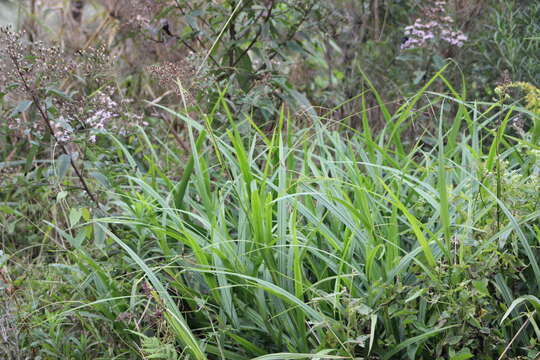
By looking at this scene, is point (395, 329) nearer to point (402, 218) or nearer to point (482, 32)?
point (402, 218)

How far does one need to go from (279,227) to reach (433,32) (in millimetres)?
2013

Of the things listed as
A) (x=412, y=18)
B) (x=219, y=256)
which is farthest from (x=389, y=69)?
(x=219, y=256)

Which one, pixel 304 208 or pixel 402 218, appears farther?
pixel 402 218

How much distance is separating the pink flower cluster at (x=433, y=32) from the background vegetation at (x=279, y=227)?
3 centimetres

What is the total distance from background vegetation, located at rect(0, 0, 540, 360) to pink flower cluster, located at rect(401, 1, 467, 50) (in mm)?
26

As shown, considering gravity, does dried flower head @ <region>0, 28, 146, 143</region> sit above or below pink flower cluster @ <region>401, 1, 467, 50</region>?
below

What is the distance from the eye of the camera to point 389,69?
4.10 meters

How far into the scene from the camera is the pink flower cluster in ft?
11.7

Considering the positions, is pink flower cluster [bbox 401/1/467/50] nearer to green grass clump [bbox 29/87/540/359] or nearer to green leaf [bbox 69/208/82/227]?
green grass clump [bbox 29/87/540/359]

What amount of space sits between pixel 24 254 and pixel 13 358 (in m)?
1.22

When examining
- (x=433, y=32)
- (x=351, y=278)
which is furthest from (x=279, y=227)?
(x=433, y=32)

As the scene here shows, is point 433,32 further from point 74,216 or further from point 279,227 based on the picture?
point 74,216

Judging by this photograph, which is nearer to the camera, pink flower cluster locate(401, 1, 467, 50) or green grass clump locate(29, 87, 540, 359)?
green grass clump locate(29, 87, 540, 359)

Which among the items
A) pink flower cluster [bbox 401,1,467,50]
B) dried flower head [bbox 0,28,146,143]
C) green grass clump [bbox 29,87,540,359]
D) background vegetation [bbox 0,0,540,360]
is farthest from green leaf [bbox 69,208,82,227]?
pink flower cluster [bbox 401,1,467,50]
